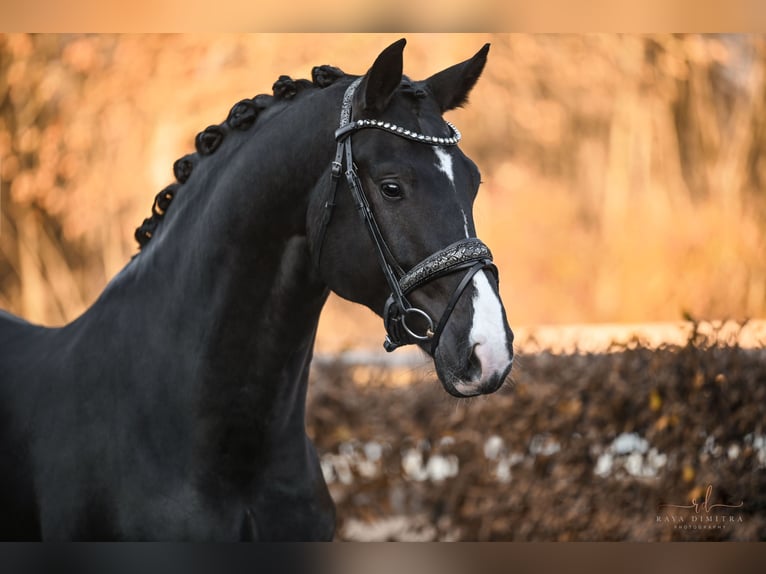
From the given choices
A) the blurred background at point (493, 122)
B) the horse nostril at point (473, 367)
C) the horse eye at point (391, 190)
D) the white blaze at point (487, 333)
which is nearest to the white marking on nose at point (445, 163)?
the horse eye at point (391, 190)

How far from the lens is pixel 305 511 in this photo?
7.79ft

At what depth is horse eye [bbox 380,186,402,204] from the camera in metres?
2.08

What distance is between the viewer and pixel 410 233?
6.75 ft

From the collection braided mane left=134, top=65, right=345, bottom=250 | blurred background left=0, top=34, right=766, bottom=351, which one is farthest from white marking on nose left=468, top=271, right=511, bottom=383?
blurred background left=0, top=34, right=766, bottom=351

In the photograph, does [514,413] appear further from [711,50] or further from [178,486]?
[711,50]

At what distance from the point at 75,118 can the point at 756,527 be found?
6.22 meters

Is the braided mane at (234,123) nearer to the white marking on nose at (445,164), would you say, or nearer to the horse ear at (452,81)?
the horse ear at (452,81)

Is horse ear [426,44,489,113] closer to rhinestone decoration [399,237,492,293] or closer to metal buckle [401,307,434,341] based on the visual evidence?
rhinestone decoration [399,237,492,293]

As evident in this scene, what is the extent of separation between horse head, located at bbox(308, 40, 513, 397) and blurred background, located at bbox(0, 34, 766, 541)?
0.23 m

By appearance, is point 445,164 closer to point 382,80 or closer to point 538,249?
point 382,80

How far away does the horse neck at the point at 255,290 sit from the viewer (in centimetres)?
223

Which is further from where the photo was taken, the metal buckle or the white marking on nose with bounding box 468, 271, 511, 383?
the metal buckle

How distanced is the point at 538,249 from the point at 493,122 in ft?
4.90
